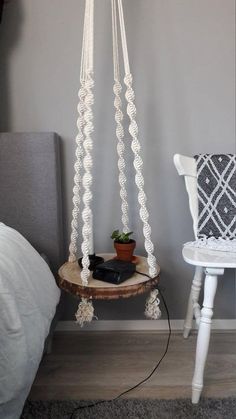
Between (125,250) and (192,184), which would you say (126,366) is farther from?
(192,184)

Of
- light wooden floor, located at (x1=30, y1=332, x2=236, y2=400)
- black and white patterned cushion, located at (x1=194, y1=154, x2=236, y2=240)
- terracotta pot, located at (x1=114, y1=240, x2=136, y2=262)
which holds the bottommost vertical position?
light wooden floor, located at (x1=30, y1=332, x2=236, y2=400)

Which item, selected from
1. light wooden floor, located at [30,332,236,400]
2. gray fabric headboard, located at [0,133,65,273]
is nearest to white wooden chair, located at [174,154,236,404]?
light wooden floor, located at [30,332,236,400]

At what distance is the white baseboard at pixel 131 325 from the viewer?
148 centimetres

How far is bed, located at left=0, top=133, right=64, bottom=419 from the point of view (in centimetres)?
71

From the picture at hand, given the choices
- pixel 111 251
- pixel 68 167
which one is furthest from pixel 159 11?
pixel 111 251

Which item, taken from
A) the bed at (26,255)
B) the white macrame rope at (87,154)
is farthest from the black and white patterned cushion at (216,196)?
the bed at (26,255)

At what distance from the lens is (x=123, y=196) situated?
3.97ft

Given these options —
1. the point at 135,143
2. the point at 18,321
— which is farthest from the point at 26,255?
Result: the point at 135,143

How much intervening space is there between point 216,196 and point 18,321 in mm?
912

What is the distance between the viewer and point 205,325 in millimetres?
990

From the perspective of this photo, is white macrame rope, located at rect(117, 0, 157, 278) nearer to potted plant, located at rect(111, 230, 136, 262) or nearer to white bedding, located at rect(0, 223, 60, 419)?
potted plant, located at rect(111, 230, 136, 262)

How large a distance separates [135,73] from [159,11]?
277 mm

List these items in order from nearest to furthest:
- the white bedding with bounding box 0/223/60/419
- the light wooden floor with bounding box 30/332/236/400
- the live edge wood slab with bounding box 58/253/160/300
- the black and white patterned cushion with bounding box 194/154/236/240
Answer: the white bedding with bounding box 0/223/60/419 < the live edge wood slab with bounding box 58/253/160/300 < the light wooden floor with bounding box 30/332/236/400 < the black and white patterned cushion with bounding box 194/154/236/240

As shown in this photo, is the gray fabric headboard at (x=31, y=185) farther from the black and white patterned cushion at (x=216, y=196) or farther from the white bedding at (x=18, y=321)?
the black and white patterned cushion at (x=216, y=196)
